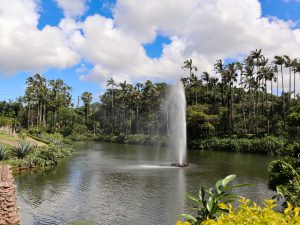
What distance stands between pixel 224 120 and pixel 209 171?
133 ft

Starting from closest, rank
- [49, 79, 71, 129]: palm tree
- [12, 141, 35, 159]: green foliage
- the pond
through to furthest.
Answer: the pond, [12, 141, 35, 159]: green foliage, [49, 79, 71, 129]: palm tree

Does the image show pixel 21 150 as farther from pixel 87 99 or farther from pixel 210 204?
pixel 87 99

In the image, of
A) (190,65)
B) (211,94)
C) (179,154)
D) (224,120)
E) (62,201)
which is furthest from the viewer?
(190,65)

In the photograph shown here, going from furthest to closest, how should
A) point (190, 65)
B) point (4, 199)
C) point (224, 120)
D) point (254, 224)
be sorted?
1. point (190, 65)
2. point (224, 120)
3. point (4, 199)
4. point (254, 224)

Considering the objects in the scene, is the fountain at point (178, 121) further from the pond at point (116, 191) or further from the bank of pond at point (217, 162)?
the pond at point (116, 191)

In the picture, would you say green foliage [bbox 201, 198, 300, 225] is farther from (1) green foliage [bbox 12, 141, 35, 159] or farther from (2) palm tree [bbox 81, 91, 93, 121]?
(2) palm tree [bbox 81, 91, 93, 121]

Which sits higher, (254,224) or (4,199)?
(254,224)

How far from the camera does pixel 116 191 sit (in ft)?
75.4

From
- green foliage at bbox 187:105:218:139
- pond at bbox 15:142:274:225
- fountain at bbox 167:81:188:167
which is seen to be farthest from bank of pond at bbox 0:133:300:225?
fountain at bbox 167:81:188:167

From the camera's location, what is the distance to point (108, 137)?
85.1 metres

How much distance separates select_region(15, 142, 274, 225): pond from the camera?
56.0 ft

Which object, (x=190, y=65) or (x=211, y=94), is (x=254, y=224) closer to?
(x=211, y=94)

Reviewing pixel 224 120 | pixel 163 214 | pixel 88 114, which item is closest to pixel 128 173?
pixel 163 214

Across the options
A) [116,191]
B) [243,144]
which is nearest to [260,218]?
[116,191]
